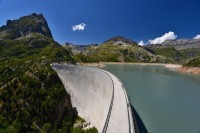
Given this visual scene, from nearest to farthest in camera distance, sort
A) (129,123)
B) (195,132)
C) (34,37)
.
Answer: (129,123), (195,132), (34,37)

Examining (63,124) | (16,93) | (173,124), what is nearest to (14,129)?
(63,124)

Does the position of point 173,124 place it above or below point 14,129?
above

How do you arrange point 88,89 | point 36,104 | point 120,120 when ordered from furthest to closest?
point 36,104 → point 88,89 → point 120,120

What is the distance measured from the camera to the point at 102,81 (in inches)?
1372

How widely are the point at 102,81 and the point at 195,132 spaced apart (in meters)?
16.8

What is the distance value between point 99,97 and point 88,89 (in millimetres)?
7307

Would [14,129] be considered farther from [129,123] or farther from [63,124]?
[129,123]

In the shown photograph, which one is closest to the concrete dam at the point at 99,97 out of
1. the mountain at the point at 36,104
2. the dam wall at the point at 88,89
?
the dam wall at the point at 88,89

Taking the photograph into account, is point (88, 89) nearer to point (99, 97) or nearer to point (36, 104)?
point (99, 97)

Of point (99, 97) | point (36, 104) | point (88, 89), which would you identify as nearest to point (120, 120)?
point (99, 97)

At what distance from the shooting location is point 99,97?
32.4m

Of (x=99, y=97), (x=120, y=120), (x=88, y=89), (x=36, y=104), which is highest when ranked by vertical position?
(x=120, y=120)

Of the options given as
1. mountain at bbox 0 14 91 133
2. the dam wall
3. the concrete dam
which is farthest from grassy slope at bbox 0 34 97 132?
the concrete dam

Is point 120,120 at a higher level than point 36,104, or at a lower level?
higher
